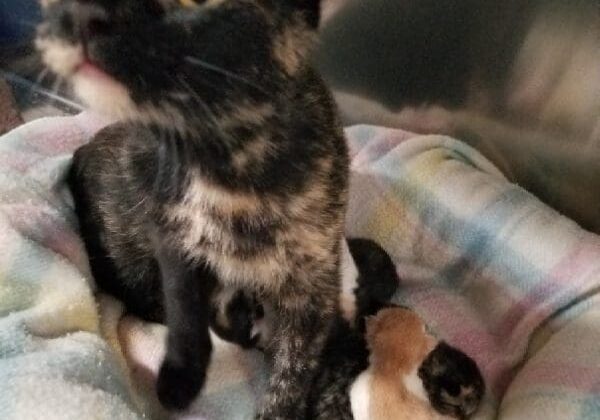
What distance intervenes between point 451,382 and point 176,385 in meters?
0.41

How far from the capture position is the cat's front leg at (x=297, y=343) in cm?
116

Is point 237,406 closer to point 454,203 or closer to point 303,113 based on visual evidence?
point 303,113

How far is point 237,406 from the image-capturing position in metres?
1.25

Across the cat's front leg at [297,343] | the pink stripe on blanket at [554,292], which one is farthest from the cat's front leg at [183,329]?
the pink stripe on blanket at [554,292]

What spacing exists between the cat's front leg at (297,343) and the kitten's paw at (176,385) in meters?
0.11

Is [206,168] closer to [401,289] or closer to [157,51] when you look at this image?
[157,51]

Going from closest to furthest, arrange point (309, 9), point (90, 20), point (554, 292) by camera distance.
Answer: point (90, 20) < point (309, 9) < point (554, 292)

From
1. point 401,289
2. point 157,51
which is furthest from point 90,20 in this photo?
point 401,289

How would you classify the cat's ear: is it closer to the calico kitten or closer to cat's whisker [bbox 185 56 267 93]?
→ cat's whisker [bbox 185 56 267 93]

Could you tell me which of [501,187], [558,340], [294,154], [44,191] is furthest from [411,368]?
[44,191]

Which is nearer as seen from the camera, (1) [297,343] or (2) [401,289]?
(1) [297,343]

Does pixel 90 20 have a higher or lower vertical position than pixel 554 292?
higher

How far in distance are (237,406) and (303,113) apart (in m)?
0.48

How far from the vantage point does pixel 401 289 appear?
1501 mm
